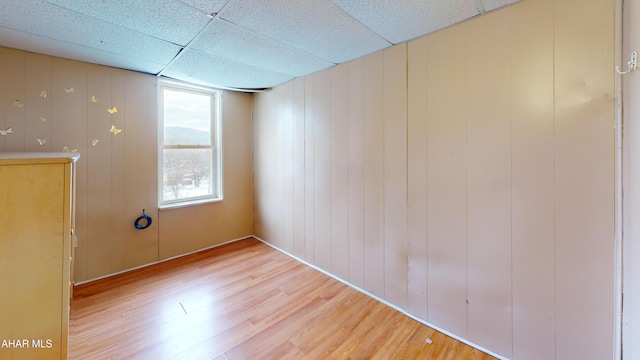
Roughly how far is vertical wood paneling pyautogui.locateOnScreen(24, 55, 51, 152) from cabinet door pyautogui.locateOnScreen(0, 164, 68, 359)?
5.25 feet

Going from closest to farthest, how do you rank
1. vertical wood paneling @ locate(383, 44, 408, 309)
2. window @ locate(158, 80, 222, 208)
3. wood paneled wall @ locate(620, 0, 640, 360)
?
wood paneled wall @ locate(620, 0, 640, 360) → vertical wood paneling @ locate(383, 44, 408, 309) → window @ locate(158, 80, 222, 208)

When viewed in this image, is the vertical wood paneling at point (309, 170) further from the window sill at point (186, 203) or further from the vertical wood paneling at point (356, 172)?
the window sill at point (186, 203)

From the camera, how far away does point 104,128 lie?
259cm

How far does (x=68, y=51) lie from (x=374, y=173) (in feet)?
9.53

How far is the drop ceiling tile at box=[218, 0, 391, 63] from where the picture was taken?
60.9 inches

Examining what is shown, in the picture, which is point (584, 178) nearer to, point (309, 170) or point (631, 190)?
point (631, 190)

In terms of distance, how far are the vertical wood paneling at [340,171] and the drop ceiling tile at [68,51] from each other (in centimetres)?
181

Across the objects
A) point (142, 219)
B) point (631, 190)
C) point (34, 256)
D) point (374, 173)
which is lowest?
point (142, 219)

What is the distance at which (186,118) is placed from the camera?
10.7ft

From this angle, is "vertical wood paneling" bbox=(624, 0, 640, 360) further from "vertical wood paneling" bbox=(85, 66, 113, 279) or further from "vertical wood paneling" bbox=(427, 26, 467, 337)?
"vertical wood paneling" bbox=(85, 66, 113, 279)

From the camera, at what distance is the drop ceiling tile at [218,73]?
7.82ft

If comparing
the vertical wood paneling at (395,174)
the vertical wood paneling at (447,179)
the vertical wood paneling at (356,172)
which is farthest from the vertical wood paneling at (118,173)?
the vertical wood paneling at (447,179)

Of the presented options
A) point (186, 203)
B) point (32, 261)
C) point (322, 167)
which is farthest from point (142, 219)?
point (322, 167)

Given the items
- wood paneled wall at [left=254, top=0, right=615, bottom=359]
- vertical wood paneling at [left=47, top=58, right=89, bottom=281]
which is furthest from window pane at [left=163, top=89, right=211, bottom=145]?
wood paneled wall at [left=254, top=0, right=615, bottom=359]
